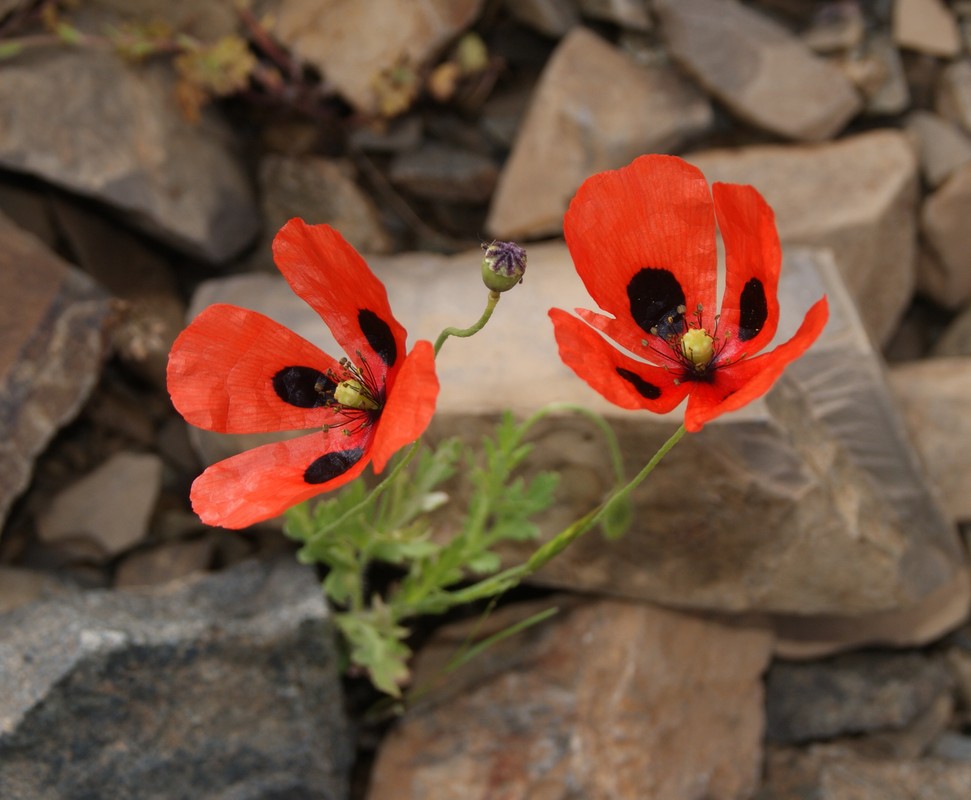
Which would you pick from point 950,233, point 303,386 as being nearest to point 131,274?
point 303,386

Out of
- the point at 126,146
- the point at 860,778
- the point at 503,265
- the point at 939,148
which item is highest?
the point at 503,265

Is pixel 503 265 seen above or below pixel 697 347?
above

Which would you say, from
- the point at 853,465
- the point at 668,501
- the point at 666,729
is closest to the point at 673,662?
the point at 666,729

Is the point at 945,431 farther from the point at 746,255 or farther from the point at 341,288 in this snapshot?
the point at 341,288

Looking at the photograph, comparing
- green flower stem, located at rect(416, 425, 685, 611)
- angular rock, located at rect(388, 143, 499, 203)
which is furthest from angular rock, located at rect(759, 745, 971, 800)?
angular rock, located at rect(388, 143, 499, 203)

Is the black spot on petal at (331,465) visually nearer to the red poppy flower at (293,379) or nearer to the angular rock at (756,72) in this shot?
the red poppy flower at (293,379)

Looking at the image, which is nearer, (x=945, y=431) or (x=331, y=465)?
(x=331, y=465)

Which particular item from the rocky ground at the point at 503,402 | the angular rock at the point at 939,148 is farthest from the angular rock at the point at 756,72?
the angular rock at the point at 939,148
